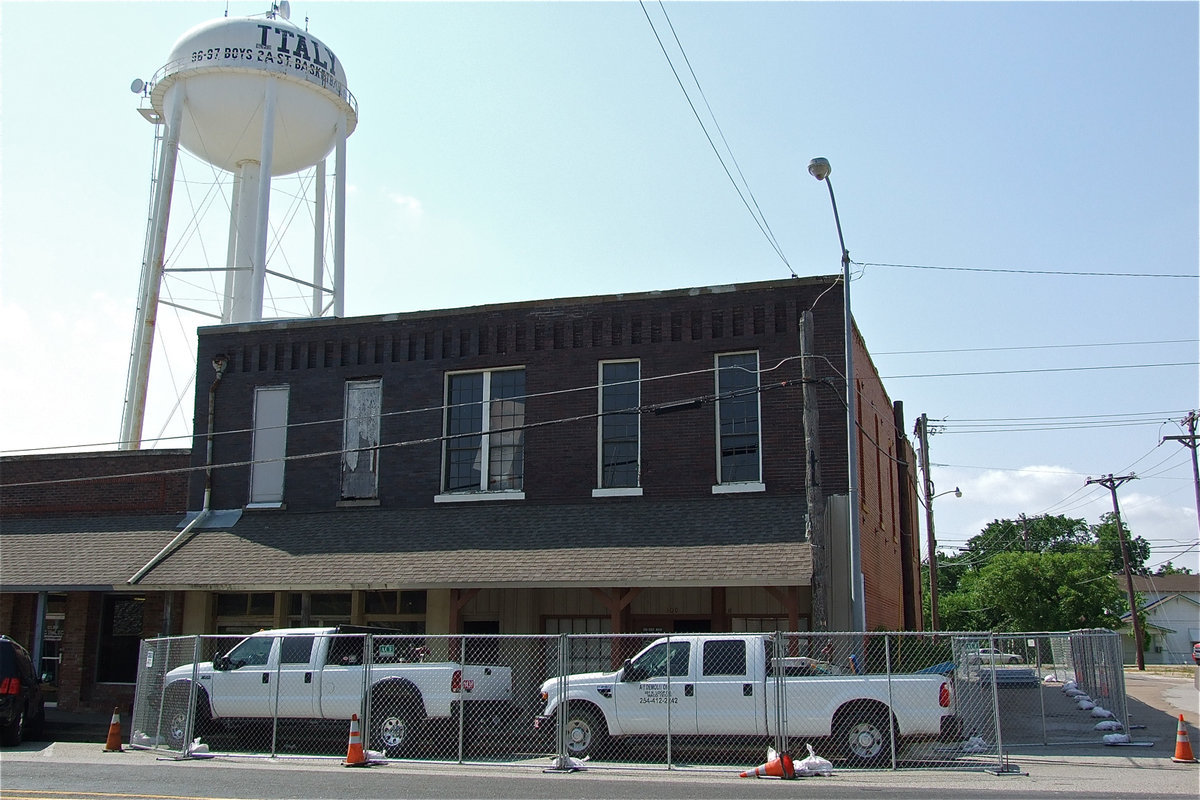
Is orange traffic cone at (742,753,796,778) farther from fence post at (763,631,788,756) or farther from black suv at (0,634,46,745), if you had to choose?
black suv at (0,634,46,745)

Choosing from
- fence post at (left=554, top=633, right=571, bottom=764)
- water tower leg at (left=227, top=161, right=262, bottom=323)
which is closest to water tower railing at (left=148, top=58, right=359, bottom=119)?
water tower leg at (left=227, top=161, right=262, bottom=323)

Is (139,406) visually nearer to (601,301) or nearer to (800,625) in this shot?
(601,301)

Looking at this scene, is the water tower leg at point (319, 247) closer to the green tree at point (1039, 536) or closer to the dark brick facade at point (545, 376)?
the dark brick facade at point (545, 376)

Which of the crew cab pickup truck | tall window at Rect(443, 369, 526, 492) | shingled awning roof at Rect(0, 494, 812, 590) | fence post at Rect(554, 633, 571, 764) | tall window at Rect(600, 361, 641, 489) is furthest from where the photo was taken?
tall window at Rect(443, 369, 526, 492)

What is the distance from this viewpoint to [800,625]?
755 inches

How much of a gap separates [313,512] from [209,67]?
13.8 metres

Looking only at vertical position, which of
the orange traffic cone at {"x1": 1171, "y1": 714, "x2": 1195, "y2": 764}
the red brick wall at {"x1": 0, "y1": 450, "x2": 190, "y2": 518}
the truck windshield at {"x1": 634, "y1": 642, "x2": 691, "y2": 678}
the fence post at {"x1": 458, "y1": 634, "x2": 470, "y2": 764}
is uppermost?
the red brick wall at {"x1": 0, "y1": 450, "x2": 190, "y2": 518}

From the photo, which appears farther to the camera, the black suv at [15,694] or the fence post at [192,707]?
the black suv at [15,694]

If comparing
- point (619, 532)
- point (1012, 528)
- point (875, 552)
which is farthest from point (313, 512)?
point (1012, 528)

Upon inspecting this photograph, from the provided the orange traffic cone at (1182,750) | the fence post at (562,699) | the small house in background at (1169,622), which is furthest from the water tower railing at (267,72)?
the small house in background at (1169,622)

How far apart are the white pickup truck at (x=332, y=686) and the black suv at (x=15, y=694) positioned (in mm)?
2492

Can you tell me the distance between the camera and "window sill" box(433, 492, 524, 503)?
20.9 meters

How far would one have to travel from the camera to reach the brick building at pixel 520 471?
18.7 meters

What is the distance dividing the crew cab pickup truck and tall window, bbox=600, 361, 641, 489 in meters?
6.19
